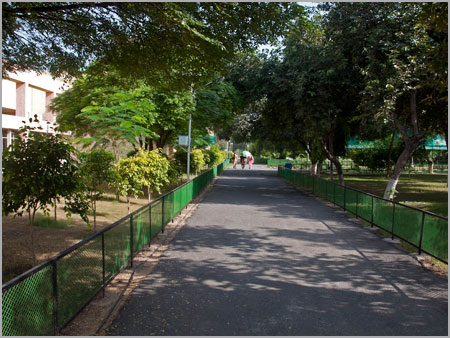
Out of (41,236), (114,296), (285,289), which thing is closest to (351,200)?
(285,289)

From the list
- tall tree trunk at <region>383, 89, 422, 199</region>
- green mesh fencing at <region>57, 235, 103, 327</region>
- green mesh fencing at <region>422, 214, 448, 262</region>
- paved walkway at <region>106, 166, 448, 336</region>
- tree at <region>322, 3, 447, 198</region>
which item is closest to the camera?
green mesh fencing at <region>57, 235, 103, 327</region>

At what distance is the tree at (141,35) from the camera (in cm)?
854

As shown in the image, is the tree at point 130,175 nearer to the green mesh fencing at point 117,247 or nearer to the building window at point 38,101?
the green mesh fencing at point 117,247

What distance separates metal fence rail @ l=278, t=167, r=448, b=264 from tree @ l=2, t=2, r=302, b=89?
4998 mm

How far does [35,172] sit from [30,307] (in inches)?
147

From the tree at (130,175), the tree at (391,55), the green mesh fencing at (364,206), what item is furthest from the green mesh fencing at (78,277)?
the tree at (391,55)

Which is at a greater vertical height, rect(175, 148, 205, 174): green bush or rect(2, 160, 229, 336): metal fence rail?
rect(175, 148, 205, 174): green bush

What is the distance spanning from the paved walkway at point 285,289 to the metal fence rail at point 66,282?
0.55 metres


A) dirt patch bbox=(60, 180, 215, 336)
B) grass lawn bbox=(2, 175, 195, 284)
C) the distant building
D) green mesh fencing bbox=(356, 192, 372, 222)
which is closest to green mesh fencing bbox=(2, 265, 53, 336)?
A: dirt patch bbox=(60, 180, 215, 336)

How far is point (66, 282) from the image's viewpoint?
4.86 meters

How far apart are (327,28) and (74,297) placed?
51.8ft

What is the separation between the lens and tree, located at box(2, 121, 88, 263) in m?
7.07

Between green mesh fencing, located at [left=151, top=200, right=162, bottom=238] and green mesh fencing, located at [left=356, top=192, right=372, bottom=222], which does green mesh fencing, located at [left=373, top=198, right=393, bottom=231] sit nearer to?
green mesh fencing, located at [left=356, top=192, right=372, bottom=222]

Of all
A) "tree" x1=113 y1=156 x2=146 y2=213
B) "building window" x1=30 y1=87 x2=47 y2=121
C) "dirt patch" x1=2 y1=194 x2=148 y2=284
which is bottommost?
"dirt patch" x1=2 y1=194 x2=148 y2=284
